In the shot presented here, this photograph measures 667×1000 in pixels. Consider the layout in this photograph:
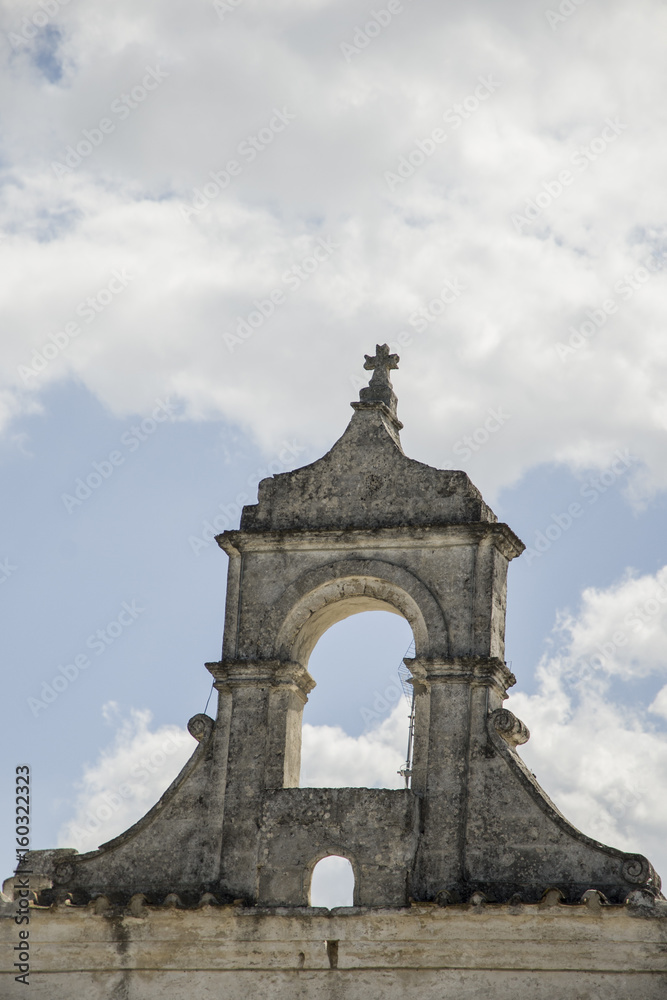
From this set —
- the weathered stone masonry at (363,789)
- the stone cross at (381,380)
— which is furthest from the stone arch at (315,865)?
the stone cross at (381,380)

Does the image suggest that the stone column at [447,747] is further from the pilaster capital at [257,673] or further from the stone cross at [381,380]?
the stone cross at [381,380]

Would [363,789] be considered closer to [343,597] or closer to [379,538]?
[343,597]

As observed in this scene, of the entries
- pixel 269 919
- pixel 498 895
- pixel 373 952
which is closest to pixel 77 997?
pixel 269 919

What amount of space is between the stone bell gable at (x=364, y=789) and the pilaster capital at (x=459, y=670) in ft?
0.05

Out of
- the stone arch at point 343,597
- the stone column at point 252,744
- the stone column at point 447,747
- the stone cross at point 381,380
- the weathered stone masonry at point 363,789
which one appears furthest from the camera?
the stone cross at point 381,380

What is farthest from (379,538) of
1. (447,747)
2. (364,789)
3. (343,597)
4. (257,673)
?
(364,789)

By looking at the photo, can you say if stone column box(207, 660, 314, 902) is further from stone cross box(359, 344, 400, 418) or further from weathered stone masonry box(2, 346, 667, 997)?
stone cross box(359, 344, 400, 418)

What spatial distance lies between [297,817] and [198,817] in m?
1.05

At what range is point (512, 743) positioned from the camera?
14047 millimetres

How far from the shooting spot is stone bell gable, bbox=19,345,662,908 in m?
13.5

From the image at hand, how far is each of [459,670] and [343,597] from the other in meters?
1.42

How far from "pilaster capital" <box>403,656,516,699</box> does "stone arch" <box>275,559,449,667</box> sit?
0.77ft

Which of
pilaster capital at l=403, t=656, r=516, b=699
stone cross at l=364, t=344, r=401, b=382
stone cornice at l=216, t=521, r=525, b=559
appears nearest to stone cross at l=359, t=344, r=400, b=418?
stone cross at l=364, t=344, r=401, b=382

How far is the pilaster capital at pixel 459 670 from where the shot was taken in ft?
46.1
